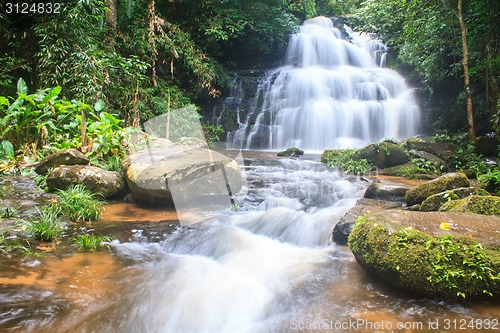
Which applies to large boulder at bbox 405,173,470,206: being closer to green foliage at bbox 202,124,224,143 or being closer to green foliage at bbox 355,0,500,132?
green foliage at bbox 355,0,500,132

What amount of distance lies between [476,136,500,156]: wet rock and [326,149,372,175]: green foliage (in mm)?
3195

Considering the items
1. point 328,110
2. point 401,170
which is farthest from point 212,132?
point 401,170

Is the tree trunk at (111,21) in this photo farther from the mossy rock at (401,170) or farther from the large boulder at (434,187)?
the large boulder at (434,187)

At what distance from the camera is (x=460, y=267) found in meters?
2.15

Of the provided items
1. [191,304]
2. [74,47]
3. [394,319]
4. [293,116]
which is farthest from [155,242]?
[293,116]

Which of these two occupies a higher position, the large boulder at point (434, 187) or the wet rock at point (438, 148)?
the wet rock at point (438, 148)

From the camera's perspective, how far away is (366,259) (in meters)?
2.63

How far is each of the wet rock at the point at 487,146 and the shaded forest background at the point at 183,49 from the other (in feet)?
1.21

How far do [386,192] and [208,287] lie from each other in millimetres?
3703

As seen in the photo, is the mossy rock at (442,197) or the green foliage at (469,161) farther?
the green foliage at (469,161)

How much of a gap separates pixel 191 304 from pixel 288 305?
85 centimetres

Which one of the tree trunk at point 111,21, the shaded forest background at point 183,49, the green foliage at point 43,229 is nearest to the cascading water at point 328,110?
the shaded forest background at point 183,49

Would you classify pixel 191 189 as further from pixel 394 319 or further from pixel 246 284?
pixel 394 319

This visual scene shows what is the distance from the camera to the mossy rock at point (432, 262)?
2104 millimetres
